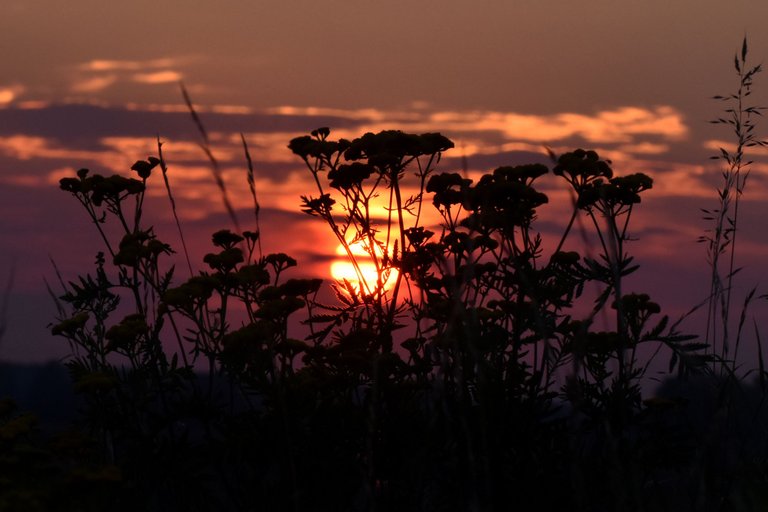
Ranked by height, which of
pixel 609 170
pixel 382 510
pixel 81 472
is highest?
pixel 609 170

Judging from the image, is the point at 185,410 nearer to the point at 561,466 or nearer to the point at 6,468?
the point at 6,468

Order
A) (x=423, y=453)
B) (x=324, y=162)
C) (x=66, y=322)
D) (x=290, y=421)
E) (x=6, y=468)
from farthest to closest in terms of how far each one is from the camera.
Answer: (x=324, y=162)
(x=66, y=322)
(x=290, y=421)
(x=423, y=453)
(x=6, y=468)

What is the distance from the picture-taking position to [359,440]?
5.02 metres

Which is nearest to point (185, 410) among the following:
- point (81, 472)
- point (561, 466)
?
point (81, 472)

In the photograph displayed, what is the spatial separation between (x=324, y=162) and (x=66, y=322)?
2.21m

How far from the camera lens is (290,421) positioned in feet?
16.1

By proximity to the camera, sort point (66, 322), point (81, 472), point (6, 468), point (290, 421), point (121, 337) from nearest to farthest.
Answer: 1. point (81, 472)
2. point (6, 468)
3. point (290, 421)
4. point (121, 337)
5. point (66, 322)

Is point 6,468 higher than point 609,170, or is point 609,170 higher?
point 609,170

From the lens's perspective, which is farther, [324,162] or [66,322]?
[324,162]

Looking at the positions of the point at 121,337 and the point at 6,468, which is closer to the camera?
the point at 6,468

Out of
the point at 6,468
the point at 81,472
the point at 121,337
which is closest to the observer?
the point at 81,472

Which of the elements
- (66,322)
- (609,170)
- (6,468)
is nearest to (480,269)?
(609,170)

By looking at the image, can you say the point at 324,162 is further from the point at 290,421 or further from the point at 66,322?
the point at 290,421

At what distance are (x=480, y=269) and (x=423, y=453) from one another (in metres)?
2.34
